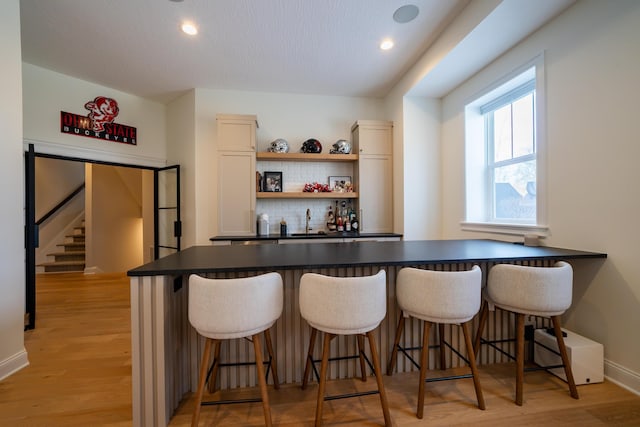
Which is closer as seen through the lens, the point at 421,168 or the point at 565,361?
the point at 565,361

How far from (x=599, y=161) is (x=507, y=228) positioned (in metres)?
0.89

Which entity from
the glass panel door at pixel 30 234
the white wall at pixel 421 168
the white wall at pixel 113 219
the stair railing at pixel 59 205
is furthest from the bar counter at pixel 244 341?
the stair railing at pixel 59 205

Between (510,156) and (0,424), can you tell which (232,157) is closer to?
(0,424)

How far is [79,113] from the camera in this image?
3406 millimetres

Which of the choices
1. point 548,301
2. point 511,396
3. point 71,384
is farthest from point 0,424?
point 548,301

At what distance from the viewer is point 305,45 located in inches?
108

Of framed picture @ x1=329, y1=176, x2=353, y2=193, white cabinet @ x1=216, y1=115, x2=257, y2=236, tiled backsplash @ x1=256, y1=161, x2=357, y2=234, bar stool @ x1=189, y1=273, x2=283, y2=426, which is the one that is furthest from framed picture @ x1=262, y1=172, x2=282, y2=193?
bar stool @ x1=189, y1=273, x2=283, y2=426

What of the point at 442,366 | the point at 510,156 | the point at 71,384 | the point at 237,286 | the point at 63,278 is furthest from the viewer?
the point at 63,278

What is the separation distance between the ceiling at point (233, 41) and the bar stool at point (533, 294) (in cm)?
190

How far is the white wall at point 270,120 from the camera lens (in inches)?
146

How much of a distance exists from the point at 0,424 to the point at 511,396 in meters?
3.02

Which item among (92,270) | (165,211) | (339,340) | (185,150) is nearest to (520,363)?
(339,340)

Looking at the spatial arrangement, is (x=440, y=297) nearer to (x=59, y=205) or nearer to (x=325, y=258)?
(x=325, y=258)

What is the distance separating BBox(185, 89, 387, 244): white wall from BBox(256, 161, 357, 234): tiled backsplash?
0.15ft
